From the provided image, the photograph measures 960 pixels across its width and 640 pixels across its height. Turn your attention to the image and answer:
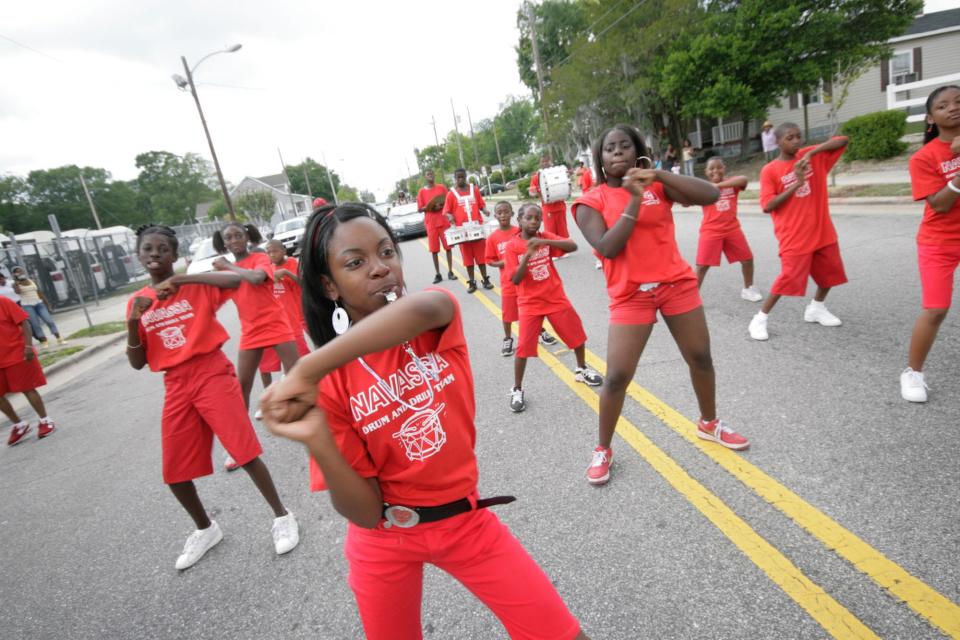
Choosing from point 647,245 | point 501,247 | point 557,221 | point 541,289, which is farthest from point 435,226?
point 647,245

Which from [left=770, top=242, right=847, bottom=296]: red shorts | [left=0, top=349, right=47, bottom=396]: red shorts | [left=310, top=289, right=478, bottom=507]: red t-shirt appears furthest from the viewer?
[left=0, top=349, right=47, bottom=396]: red shorts

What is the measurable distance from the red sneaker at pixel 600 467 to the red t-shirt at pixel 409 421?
171 cm

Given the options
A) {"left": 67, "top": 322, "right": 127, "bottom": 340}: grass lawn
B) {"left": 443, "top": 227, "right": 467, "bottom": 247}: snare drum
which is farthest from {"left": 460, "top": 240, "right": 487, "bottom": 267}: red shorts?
{"left": 67, "top": 322, "right": 127, "bottom": 340}: grass lawn

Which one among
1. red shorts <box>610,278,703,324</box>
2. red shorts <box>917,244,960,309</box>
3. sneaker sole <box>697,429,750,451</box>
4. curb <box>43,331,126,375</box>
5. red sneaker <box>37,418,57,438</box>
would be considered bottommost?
sneaker sole <box>697,429,750,451</box>

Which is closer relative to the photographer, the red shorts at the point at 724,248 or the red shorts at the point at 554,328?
the red shorts at the point at 554,328

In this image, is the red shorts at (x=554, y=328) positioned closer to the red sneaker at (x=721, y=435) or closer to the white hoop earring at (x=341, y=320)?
the red sneaker at (x=721, y=435)

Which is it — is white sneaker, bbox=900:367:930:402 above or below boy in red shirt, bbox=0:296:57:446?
below

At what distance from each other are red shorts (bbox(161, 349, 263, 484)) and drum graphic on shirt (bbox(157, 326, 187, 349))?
12 cm

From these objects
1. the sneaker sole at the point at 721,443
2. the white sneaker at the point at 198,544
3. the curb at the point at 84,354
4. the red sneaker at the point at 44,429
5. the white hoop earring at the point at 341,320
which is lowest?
the sneaker sole at the point at 721,443

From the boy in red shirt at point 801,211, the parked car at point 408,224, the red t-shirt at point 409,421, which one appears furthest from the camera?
the parked car at point 408,224

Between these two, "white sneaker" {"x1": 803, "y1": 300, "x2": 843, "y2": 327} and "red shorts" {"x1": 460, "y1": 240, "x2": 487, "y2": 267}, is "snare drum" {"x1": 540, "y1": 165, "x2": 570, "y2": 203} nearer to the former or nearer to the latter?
"red shorts" {"x1": 460, "y1": 240, "x2": 487, "y2": 267}

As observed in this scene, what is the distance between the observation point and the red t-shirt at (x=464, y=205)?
9.39 meters

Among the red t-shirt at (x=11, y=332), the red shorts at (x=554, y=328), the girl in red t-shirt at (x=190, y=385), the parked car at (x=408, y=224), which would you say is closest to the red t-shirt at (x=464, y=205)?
the red shorts at (x=554, y=328)

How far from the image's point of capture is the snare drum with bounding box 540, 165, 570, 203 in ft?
33.6
